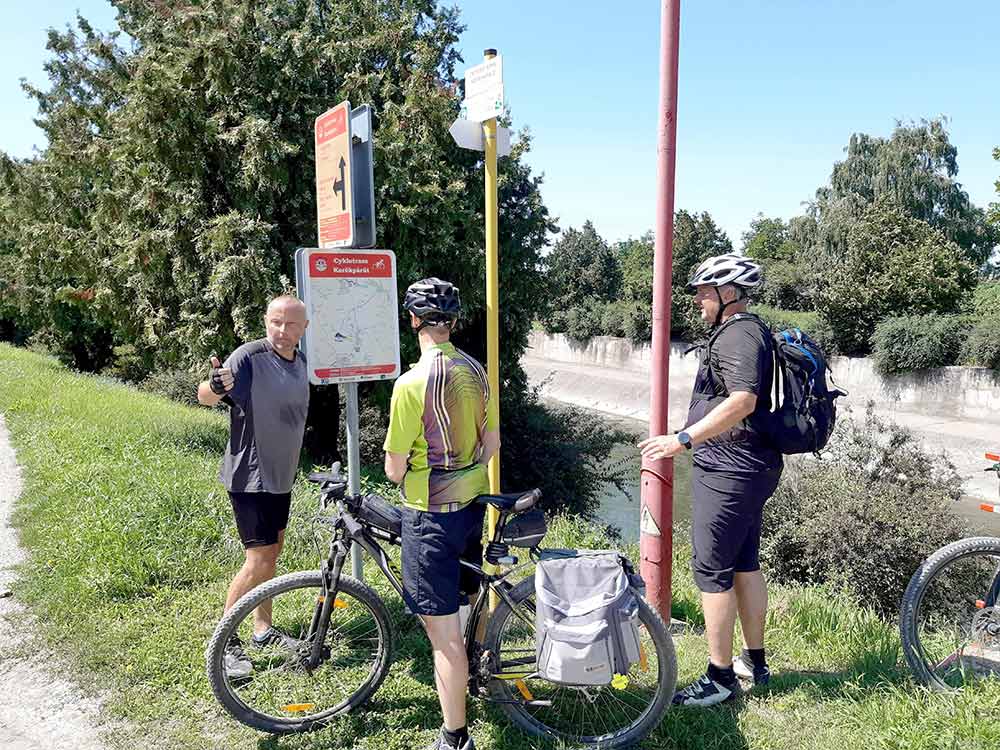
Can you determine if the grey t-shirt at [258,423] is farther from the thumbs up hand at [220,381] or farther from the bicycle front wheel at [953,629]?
the bicycle front wheel at [953,629]

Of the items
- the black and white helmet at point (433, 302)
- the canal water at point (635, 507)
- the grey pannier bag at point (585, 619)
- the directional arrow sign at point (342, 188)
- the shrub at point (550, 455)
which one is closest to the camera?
the grey pannier bag at point (585, 619)

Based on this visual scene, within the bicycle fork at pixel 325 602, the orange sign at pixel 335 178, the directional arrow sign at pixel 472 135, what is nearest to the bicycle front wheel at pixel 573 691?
the bicycle fork at pixel 325 602

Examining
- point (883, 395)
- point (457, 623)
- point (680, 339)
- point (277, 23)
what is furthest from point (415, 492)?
point (680, 339)

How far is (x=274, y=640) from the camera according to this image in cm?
338

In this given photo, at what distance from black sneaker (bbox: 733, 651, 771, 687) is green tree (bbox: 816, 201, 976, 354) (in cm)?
2308

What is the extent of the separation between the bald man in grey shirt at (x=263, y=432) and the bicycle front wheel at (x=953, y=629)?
303 cm

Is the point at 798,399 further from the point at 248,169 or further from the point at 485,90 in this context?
the point at 248,169

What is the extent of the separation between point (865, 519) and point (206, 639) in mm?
7710

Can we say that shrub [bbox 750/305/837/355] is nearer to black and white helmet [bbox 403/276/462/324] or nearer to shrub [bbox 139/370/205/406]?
shrub [bbox 139/370/205/406]

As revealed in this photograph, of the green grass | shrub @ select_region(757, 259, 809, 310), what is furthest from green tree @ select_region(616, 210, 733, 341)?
the green grass

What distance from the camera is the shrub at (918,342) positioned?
21.5 metres

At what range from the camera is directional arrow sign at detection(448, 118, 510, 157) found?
12.5 feet

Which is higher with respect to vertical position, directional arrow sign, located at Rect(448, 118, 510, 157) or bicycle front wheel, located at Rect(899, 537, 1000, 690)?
directional arrow sign, located at Rect(448, 118, 510, 157)

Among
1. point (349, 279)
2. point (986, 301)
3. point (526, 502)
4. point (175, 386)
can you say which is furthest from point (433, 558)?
point (986, 301)
